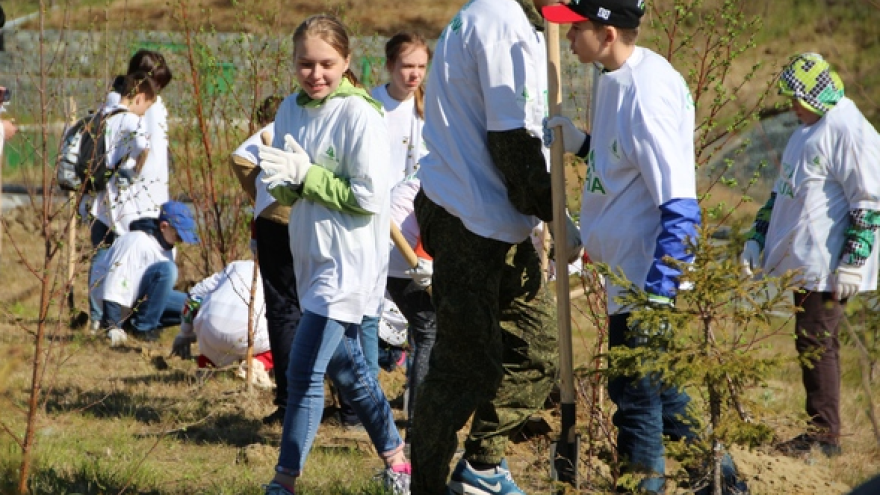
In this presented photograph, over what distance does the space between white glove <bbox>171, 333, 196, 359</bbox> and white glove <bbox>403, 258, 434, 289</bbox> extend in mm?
2884

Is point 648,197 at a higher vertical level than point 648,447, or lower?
higher

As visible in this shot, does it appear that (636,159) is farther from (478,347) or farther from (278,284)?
(278,284)

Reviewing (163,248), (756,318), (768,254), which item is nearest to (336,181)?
(756,318)

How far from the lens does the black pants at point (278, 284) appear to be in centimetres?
594

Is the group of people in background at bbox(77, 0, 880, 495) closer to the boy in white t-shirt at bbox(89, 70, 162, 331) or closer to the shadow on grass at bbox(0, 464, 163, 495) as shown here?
the shadow on grass at bbox(0, 464, 163, 495)

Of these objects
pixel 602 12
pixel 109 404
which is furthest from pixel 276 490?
pixel 109 404

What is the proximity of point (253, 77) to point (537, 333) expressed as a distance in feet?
12.6

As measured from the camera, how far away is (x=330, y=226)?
464 centimetres

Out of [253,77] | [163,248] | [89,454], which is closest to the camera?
[89,454]

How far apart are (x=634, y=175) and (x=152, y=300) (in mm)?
5953

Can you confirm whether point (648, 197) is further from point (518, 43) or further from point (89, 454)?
point (89, 454)

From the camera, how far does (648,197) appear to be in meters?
3.74

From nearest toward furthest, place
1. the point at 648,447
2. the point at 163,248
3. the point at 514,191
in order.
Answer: the point at 648,447 < the point at 514,191 < the point at 163,248

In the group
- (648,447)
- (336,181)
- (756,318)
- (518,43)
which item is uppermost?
(518,43)
